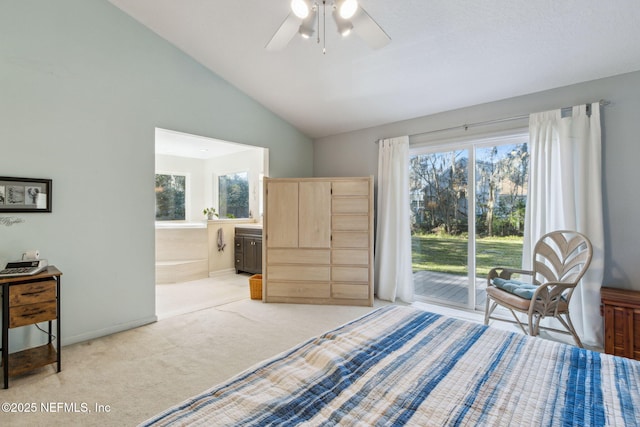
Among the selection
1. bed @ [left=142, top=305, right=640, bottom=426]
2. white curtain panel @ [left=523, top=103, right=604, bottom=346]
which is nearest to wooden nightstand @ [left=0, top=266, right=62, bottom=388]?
bed @ [left=142, top=305, right=640, bottom=426]

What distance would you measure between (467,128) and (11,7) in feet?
14.5

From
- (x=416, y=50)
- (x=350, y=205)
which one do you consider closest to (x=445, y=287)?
(x=350, y=205)

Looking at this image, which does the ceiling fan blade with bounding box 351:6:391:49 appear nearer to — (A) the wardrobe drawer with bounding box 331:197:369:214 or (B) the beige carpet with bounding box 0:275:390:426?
(A) the wardrobe drawer with bounding box 331:197:369:214

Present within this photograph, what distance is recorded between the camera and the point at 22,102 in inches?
95.2

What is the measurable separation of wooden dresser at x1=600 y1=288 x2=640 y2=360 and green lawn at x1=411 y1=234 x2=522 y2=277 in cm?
93

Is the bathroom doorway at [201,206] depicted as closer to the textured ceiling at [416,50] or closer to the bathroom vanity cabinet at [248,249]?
the bathroom vanity cabinet at [248,249]

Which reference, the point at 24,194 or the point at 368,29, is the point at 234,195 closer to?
the point at 24,194

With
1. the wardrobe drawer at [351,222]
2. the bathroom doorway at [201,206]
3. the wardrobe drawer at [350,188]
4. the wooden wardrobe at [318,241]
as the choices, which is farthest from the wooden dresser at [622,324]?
the bathroom doorway at [201,206]

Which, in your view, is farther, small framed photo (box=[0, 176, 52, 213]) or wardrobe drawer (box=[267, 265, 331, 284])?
wardrobe drawer (box=[267, 265, 331, 284])

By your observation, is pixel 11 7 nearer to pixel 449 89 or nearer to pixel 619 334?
pixel 449 89

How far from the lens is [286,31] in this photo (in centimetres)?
192

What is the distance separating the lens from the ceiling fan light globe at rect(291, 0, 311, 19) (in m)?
1.65

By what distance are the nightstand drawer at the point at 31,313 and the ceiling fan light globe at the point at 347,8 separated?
2897 millimetres

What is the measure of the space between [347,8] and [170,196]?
597 centimetres
